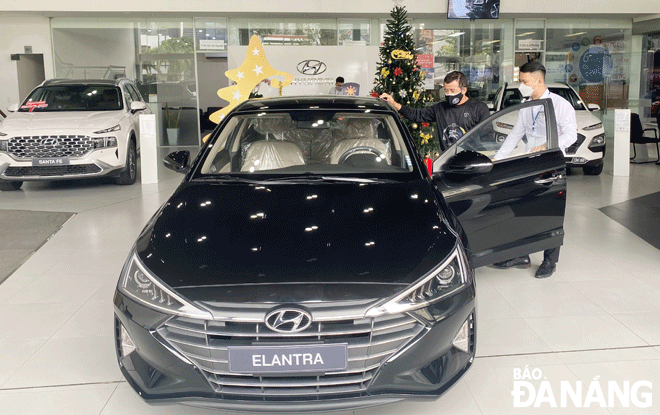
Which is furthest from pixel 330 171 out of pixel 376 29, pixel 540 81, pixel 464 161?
pixel 376 29

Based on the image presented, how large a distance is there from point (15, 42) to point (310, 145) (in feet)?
43.2

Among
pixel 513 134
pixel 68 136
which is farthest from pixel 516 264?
pixel 68 136

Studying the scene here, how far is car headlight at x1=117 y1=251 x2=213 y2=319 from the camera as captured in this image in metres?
2.27

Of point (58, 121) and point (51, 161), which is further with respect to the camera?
point (58, 121)

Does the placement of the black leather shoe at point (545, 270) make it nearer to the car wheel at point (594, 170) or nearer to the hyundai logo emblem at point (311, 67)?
the car wheel at point (594, 170)

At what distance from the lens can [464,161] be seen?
3.51 m

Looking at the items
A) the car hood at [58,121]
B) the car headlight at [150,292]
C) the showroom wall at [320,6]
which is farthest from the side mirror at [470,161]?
the showroom wall at [320,6]

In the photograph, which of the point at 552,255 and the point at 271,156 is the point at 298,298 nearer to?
the point at 271,156

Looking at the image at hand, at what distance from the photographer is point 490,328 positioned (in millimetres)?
3688

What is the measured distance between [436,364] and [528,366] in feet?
3.39

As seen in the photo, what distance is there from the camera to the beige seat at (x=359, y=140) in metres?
3.60

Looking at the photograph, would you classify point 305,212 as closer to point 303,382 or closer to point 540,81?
point 303,382

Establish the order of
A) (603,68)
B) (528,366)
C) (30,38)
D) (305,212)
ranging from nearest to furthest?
(305,212) → (528,366) → (30,38) → (603,68)

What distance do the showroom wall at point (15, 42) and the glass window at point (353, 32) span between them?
21.6 feet
